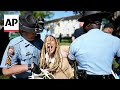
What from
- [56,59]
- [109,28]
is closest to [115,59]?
[56,59]

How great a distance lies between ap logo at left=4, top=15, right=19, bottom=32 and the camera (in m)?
3.38

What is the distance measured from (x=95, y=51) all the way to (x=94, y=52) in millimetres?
11

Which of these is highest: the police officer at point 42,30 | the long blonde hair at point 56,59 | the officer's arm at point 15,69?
the police officer at point 42,30

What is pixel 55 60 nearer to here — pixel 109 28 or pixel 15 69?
pixel 15 69

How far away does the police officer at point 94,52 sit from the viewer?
9.98 ft

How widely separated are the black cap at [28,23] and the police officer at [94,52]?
390 mm

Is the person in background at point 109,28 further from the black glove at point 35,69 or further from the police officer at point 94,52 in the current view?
the black glove at point 35,69

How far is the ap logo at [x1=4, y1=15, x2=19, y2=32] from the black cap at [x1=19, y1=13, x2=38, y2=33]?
2.8 inches

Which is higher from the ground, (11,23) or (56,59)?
(11,23)

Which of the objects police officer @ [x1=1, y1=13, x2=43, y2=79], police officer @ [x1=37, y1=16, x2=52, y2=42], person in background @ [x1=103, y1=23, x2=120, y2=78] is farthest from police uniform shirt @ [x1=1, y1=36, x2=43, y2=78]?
person in background @ [x1=103, y1=23, x2=120, y2=78]

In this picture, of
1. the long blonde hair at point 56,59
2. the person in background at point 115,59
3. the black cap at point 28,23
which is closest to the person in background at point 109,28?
the person in background at point 115,59

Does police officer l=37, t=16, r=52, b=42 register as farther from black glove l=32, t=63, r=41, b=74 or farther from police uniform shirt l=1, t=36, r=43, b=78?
black glove l=32, t=63, r=41, b=74

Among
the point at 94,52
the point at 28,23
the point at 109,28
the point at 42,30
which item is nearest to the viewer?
the point at 94,52

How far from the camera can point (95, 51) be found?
9.98 feet
